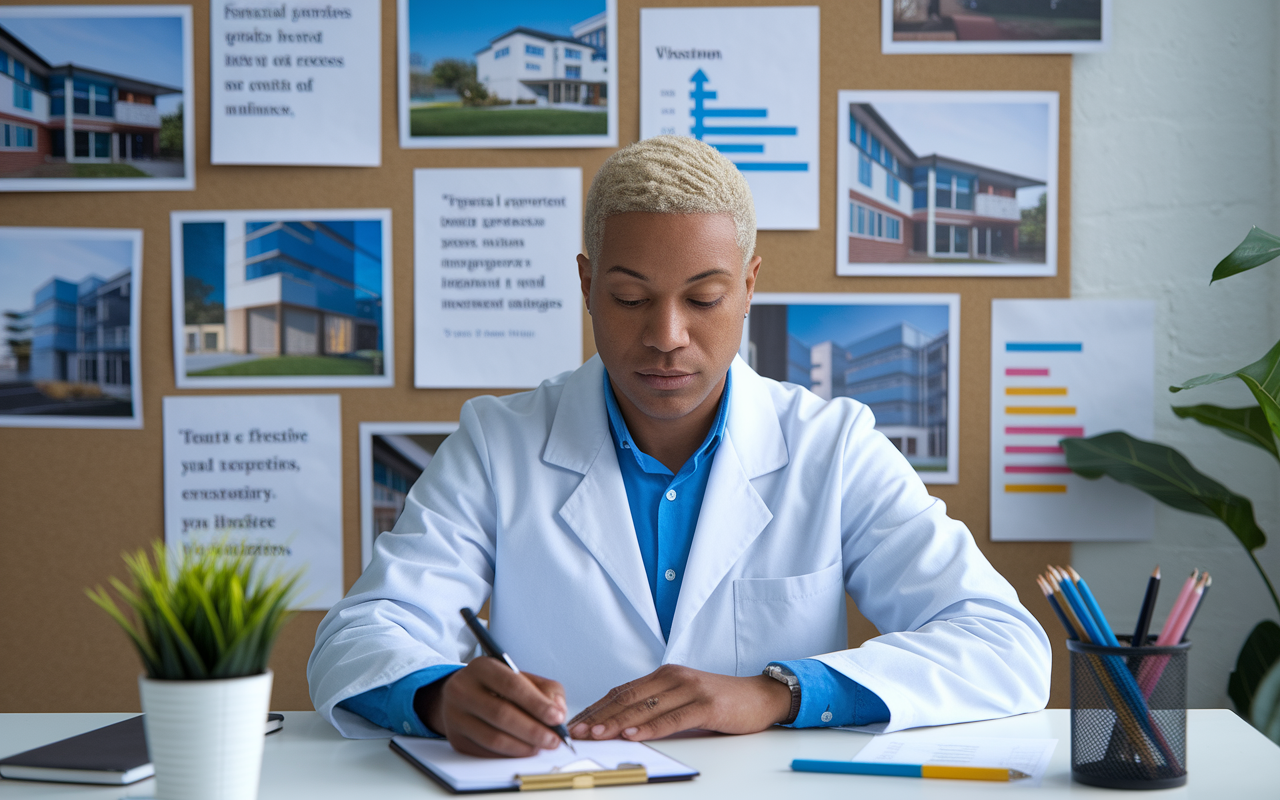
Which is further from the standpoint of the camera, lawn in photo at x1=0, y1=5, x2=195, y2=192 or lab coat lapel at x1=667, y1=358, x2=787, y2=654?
lawn in photo at x1=0, y1=5, x2=195, y2=192

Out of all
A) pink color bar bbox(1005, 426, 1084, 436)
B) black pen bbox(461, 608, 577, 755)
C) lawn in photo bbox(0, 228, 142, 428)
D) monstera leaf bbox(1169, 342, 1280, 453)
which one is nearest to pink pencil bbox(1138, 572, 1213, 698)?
black pen bbox(461, 608, 577, 755)

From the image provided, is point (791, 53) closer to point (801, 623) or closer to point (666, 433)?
point (666, 433)

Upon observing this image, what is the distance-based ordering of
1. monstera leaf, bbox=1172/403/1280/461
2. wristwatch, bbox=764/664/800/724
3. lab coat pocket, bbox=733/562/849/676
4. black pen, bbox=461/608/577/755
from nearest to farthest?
black pen, bbox=461/608/577/755, wristwatch, bbox=764/664/800/724, lab coat pocket, bbox=733/562/849/676, monstera leaf, bbox=1172/403/1280/461

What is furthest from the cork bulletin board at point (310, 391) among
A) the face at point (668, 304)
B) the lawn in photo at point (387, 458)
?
the face at point (668, 304)

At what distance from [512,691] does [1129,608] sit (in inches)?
59.0

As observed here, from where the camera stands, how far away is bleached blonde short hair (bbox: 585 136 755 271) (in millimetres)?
1236

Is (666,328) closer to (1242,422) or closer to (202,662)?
(202,662)

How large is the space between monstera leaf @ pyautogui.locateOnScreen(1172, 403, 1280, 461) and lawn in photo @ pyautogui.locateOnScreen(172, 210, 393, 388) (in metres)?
1.49

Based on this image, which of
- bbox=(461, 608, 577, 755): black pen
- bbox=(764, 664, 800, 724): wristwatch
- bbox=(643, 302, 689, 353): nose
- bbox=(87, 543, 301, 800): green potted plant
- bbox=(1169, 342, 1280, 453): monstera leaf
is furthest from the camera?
bbox=(1169, 342, 1280, 453): monstera leaf

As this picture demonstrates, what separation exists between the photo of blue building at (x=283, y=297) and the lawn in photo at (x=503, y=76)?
10.2 inches

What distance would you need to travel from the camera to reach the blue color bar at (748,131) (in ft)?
6.45

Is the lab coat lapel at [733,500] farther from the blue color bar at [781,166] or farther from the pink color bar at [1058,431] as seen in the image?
the pink color bar at [1058,431]

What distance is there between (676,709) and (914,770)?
234 mm

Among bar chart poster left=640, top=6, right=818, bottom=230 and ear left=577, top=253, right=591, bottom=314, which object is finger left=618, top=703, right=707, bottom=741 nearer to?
ear left=577, top=253, right=591, bottom=314
